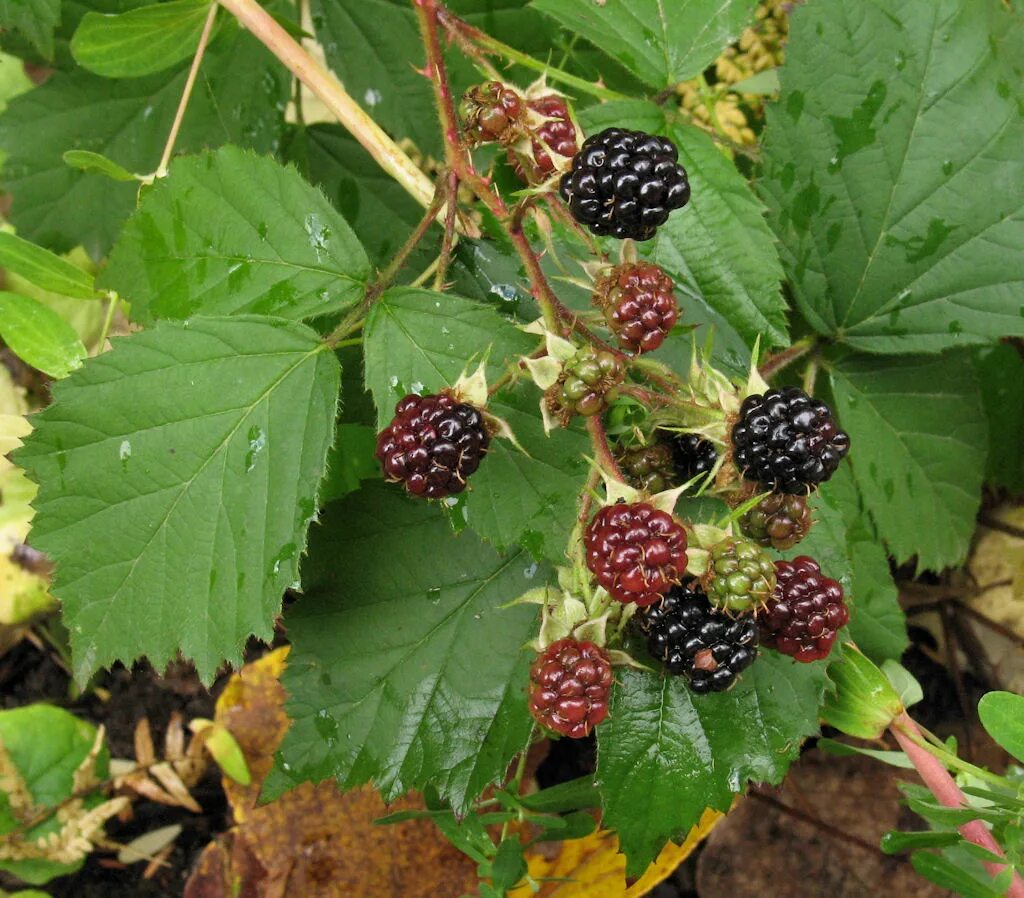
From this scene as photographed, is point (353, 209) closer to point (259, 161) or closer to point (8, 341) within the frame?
point (259, 161)

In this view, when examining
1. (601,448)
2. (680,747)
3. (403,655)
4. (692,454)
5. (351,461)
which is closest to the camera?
(601,448)

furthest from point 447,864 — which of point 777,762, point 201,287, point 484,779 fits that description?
point 201,287

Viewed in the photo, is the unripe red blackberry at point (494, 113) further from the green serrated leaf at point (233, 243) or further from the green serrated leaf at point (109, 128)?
the green serrated leaf at point (109, 128)

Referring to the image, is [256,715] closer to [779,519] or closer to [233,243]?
[233,243]

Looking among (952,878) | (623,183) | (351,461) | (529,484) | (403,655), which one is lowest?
(952,878)

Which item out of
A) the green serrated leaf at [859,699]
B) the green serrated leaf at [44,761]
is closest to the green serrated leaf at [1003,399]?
the green serrated leaf at [859,699]

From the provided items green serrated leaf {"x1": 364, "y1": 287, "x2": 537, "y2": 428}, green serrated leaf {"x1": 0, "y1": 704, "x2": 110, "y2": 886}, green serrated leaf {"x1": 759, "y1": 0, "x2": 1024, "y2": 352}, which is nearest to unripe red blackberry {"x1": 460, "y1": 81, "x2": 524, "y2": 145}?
green serrated leaf {"x1": 364, "y1": 287, "x2": 537, "y2": 428}

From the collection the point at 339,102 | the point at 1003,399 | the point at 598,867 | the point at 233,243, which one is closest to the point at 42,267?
the point at 233,243
